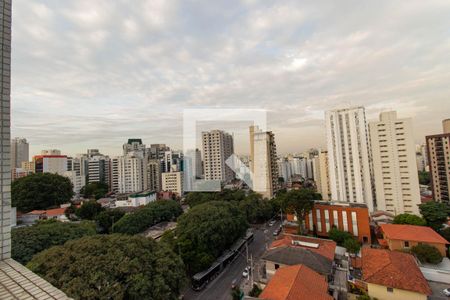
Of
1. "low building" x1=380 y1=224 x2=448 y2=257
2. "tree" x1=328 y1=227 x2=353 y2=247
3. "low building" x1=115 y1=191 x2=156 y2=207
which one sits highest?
"low building" x1=115 y1=191 x2=156 y2=207

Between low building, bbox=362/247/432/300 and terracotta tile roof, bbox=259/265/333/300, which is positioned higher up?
terracotta tile roof, bbox=259/265/333/300

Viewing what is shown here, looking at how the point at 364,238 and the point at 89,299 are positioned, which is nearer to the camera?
the point at 89,299

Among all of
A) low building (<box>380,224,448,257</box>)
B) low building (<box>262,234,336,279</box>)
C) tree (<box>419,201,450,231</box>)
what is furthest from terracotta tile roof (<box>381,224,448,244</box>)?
low building (<box>262,234,336,279</box>)

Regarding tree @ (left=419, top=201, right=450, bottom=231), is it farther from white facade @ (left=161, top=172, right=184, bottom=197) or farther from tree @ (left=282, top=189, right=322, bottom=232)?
white facade @ (left=161, top=172, right=184, bottom=197)

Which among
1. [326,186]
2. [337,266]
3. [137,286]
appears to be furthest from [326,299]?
[326,186]

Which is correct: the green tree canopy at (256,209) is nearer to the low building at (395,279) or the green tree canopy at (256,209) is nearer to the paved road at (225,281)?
the paved road at (225,281)

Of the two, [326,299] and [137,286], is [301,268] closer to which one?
[326,299]
